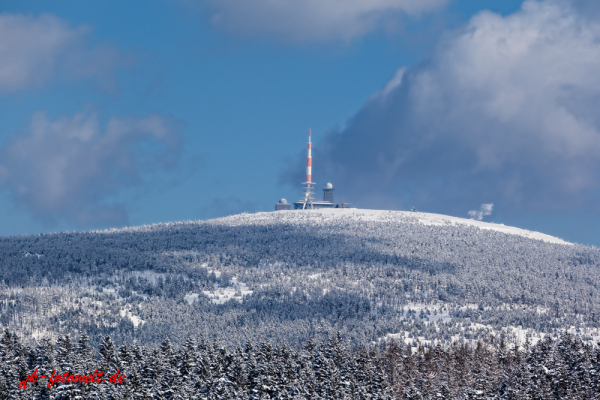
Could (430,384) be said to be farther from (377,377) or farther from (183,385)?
(183,385)

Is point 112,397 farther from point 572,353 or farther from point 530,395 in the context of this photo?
point 572,353

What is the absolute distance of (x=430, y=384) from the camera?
12088 cm

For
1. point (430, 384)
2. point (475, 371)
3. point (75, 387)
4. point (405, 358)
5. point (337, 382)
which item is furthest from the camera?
point (405, 358)

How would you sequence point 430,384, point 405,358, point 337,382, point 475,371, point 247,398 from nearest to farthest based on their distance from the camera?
point 247,398 → point 337,382 → point 430,384 → point 475,371 → point 405,358

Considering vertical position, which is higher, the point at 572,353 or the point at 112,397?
the point at 572,353

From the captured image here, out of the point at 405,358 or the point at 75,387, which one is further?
the point at 405,358

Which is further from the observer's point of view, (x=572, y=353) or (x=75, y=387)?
(x=572, y=353)

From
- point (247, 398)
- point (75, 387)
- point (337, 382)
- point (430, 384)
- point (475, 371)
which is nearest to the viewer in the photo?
point (75, 387)

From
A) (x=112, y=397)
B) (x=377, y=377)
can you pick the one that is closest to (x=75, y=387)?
(x=112, y=397)

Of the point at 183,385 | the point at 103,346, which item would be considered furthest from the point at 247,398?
the point at 103,346

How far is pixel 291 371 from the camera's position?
347 ft

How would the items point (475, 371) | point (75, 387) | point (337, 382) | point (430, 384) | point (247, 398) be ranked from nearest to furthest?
point (75, 387), point (247, 398), point (337, 382), point (430, 384), point (475, 371)

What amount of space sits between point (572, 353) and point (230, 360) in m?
60.2

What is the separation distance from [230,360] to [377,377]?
21.0 metres
